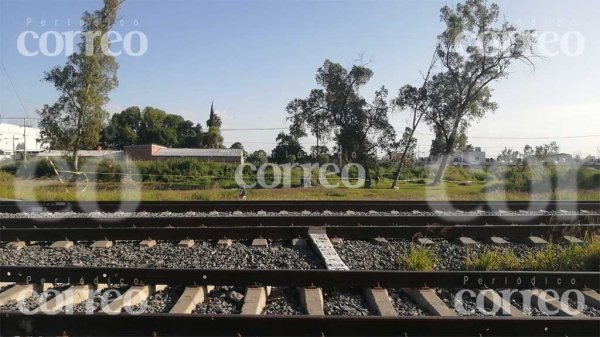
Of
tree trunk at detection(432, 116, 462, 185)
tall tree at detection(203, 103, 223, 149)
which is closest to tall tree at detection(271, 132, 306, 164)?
tree trunk at detection(432, 116, 462, 185)

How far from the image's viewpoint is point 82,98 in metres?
30.5

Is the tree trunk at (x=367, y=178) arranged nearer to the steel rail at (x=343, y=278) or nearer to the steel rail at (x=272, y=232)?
the steel rail at (x=272, y=232)

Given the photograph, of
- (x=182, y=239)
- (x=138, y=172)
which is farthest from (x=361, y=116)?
(x=182, y=239)

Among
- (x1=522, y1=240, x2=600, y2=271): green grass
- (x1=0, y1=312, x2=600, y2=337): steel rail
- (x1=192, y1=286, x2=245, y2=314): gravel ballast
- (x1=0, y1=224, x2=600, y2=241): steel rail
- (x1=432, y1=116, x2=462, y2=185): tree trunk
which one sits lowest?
(x1=192, y1=286, x2=245, y2=314): gravel ballast

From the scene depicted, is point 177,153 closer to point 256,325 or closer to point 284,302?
point 284,302

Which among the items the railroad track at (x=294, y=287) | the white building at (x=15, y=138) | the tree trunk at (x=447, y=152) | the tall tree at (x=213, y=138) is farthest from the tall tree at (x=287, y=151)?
the white building at (x=15, y=138)

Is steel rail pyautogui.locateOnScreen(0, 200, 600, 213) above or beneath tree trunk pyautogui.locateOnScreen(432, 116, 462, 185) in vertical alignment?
beneath

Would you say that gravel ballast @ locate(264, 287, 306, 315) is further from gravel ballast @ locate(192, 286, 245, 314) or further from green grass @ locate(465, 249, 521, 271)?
green grass @ locate(465, 249, 521, 271)

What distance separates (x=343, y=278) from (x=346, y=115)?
29847mm

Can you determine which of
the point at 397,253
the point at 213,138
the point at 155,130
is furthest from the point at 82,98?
the point at 155,130

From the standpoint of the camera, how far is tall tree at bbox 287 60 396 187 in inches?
1328

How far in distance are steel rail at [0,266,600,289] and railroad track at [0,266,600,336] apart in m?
0.01

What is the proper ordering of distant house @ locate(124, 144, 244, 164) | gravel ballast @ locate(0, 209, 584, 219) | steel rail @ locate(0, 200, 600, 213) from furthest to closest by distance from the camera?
distant house @ locate(124, 144, 244, 164), steel rail @ locate(0, 200, 600, 213), gravel ballast @ locate(0, 209, 584, 219)

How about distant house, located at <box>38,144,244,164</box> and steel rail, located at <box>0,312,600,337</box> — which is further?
distant house, located at <box>38,144,244,164</box>
